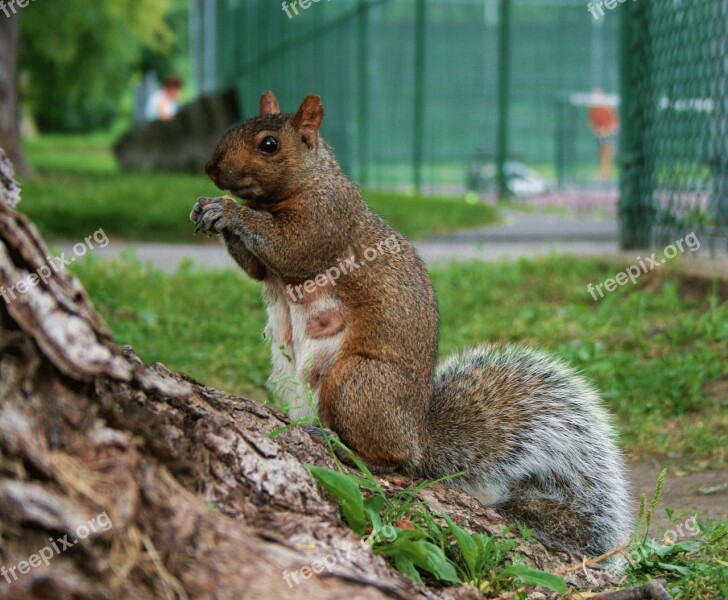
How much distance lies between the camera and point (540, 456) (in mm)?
2998

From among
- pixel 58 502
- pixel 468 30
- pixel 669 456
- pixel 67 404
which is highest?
pixel 468 30

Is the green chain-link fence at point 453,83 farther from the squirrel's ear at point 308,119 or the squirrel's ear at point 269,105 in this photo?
the squirrel's ear at point 308,119

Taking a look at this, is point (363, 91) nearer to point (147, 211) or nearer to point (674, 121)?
point (147, 211)

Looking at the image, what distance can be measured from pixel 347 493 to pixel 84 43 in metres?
18.6

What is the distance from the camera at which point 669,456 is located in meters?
4.10

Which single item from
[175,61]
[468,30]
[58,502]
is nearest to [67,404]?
[58,502]

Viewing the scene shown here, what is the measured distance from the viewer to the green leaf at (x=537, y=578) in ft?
7.74

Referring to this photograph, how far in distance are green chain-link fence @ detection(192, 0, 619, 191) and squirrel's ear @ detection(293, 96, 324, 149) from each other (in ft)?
38.4

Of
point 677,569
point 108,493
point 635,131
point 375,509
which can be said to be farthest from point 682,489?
point 635,131

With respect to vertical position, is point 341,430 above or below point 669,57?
below

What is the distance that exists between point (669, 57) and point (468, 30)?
28.5 feet

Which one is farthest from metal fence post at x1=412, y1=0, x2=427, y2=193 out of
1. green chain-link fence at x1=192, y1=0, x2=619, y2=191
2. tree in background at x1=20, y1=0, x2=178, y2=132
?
tree in background at x1=20, y1=0, x2=178, y2=132

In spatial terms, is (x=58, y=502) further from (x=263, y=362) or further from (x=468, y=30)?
(x=468, y=30)

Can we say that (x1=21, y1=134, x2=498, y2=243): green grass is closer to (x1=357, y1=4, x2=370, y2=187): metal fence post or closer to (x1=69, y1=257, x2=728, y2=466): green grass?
(x1=69, y1=257, x2=728, y2=466): green grass
